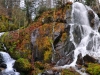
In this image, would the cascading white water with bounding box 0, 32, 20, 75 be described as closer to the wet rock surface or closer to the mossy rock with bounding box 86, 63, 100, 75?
the mossy rock with bounding box 86, 63, 100, 75

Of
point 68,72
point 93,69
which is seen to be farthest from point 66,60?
point 93,69

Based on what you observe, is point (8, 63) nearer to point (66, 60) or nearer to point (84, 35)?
point (66, 60)

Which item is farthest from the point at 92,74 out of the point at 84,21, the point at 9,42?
the point at 9,42

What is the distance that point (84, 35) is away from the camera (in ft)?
85.1

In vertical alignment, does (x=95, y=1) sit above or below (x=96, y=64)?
above

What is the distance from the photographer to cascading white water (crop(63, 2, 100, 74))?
77.9ft

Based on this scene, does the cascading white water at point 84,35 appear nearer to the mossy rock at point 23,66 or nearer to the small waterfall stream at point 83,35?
the small waterfall stream at point 83,35

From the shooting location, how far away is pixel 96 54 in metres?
23.3

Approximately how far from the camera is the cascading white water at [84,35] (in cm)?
2373

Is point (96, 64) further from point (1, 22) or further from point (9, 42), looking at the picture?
point (1, 22)

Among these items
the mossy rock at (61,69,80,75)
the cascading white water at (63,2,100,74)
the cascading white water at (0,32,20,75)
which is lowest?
the cascading white water at (0,32,20,75)

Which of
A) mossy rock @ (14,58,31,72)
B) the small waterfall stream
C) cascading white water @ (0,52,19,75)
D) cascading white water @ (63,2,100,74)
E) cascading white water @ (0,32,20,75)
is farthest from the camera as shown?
cascading white water @ (63,2,100,74)

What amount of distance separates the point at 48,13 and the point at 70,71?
12548 millimetres

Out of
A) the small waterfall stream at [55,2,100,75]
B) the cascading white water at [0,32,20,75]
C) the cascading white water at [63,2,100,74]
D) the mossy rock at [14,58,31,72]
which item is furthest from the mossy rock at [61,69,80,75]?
the cascading white water at [0,32,20,75]
